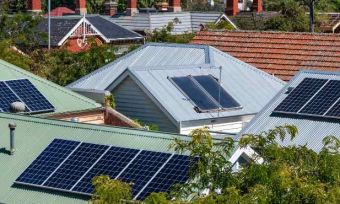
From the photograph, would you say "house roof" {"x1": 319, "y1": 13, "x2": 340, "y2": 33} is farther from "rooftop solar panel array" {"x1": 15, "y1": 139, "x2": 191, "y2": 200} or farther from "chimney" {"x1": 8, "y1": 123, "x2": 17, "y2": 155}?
"rooftop solar panel array" {"x1": 15, "y1": 139, "x2": 191, "y2": 200}

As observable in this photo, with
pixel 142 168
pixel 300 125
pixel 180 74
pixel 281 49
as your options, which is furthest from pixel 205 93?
pixel 142 168

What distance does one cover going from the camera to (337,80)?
902 inches

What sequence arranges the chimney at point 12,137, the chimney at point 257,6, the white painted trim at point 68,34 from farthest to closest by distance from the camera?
1. the chimney at point 257,6
2. the white painted trim at point 68,34
3. the chimney at point 12,137

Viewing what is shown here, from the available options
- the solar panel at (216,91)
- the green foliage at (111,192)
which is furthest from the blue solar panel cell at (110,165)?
the solar panel at (216,91)

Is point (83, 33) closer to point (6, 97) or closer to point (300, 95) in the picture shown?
point (6, 97)

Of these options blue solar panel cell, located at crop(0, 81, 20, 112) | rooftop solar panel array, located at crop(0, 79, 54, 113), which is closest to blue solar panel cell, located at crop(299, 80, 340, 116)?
rooftop solar panel array, located at crop(0, 79, 54, 113)

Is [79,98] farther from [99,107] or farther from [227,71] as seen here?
[227,71]

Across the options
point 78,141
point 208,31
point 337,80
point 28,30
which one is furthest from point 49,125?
point 28,30

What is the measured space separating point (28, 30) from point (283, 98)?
73.0 ft

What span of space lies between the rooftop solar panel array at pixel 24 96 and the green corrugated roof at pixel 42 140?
2.95 m

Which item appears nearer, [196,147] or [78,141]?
[196,147]

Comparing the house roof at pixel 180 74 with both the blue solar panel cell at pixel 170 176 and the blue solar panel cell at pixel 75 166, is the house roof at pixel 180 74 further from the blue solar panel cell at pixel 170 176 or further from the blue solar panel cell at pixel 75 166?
the blue solar panel cell at pixel 170 176

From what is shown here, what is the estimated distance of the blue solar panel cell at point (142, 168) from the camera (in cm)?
1649

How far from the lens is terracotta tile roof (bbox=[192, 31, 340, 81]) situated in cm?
3103
